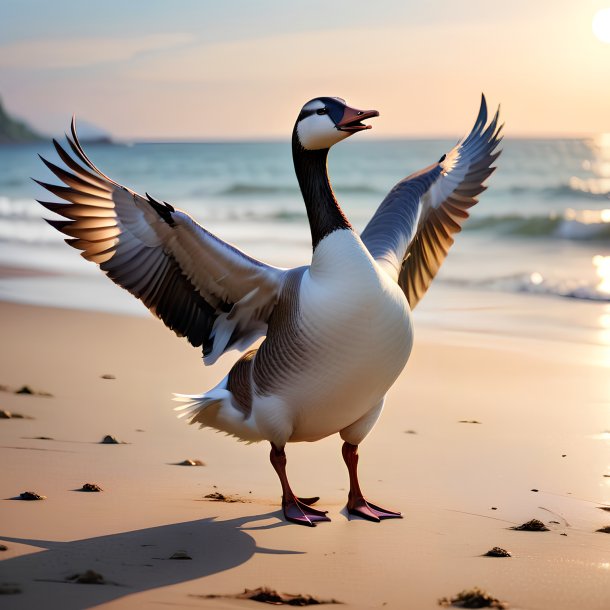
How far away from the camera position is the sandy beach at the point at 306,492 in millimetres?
4305

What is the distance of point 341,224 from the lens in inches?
207

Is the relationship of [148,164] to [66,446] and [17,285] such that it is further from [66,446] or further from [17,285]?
[66,446]

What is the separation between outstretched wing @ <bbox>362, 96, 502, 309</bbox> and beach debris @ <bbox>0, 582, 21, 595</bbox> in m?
2.57

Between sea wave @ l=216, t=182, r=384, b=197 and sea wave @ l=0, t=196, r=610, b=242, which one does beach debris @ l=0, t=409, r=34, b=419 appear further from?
sea wave @ l=216, t=182, r=384, b=197

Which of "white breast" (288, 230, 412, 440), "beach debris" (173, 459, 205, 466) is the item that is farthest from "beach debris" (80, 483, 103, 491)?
"white breast" (288, 230, 412, 440)

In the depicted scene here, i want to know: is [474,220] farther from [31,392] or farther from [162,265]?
[162,265]

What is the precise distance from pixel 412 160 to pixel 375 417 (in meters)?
56.4

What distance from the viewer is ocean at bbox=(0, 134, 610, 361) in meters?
13.5

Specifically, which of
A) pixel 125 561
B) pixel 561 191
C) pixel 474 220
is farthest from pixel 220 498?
pixel 561 191

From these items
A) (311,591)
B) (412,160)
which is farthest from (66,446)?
(412,160)

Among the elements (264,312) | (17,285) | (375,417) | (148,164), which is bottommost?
(375,417)

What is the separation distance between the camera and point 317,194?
5367mm

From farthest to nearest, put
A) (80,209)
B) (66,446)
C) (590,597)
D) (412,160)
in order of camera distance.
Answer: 1. (412,160)
2. (66,446)
3. (80,209)
4. (590,597)

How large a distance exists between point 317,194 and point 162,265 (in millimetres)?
931
